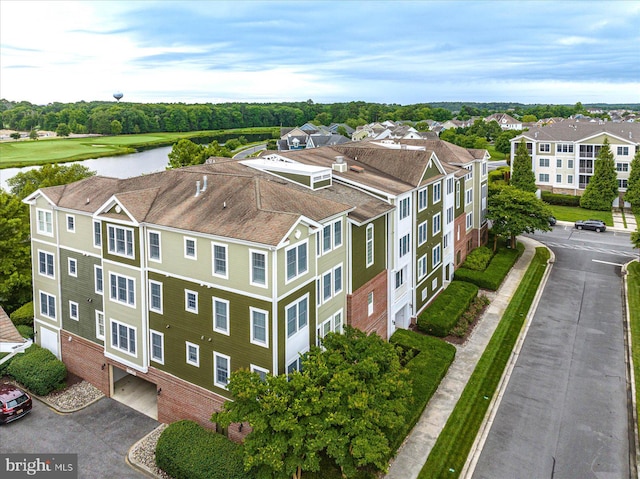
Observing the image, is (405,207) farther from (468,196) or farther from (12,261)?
(12,261)

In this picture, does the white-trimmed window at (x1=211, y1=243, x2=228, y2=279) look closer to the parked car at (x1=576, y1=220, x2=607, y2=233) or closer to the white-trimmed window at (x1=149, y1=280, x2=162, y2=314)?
the white-trimmed window at (x1=149, y1=280, x2=162, y2=314)

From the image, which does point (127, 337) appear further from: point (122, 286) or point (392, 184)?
point (392, 184)

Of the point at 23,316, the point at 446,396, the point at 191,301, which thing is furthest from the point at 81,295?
the point at 446,396

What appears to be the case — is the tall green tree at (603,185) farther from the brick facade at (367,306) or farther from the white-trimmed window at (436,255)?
the brick facade at (367,306)

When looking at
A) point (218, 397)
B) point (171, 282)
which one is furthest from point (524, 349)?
point (171, 282)

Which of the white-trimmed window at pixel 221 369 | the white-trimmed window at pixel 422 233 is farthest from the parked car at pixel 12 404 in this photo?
the white-trimmed window at pixel 422 233
